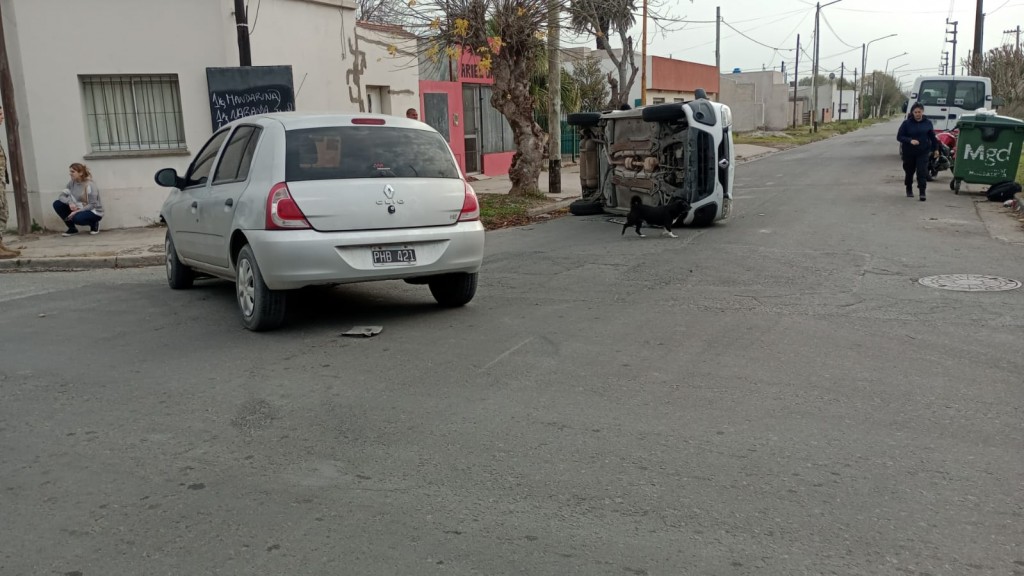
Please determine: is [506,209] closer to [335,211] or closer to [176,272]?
[176,272]

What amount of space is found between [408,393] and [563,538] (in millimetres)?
2060

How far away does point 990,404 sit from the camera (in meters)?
4.84

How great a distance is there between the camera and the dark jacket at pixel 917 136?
15.2 meters

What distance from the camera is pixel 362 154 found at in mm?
6891

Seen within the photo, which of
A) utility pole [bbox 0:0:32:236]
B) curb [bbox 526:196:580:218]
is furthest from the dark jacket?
utility pole [bbox 0:0:32:236]

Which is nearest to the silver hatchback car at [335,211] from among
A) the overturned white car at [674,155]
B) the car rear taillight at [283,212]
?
the car rear taillight at [283,212]

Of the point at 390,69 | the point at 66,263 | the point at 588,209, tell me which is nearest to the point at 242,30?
the point at 66,263

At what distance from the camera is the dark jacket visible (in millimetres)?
15211

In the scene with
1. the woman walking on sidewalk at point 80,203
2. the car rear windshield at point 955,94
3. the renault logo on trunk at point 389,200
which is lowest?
the woman walking on sidewalk at point 80,203

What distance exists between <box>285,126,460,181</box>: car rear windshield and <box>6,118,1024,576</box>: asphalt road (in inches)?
49.4

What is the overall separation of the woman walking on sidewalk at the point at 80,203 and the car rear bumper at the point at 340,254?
7854 mm

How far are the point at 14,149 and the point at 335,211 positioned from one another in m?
9.10

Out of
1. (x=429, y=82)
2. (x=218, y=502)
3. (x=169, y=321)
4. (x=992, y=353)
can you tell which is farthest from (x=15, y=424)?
(x=429, y=82)

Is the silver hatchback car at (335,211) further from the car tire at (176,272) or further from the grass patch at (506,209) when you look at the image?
the grass patch at (506,209)
